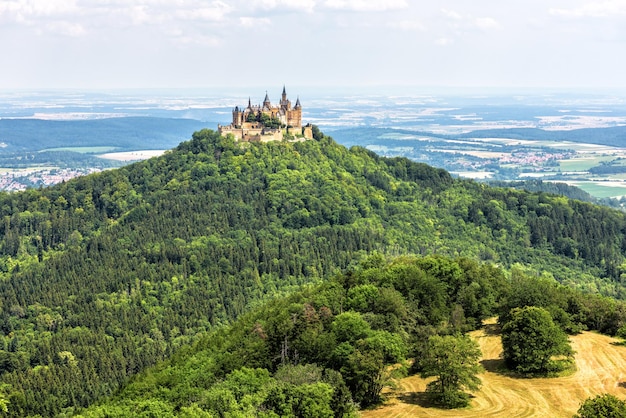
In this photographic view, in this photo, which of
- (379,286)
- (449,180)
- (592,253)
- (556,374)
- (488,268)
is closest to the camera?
(556,374)

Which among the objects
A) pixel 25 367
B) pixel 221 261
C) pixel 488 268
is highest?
pixel 488 268

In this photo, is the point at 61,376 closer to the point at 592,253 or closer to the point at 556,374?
Answer: the point at 556,374

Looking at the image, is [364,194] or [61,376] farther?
[364,194]

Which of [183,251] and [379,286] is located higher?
[379,286]

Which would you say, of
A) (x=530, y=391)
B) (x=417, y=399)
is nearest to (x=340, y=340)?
(x=417, y=399)

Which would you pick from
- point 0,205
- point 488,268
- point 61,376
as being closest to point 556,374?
point 488,268
